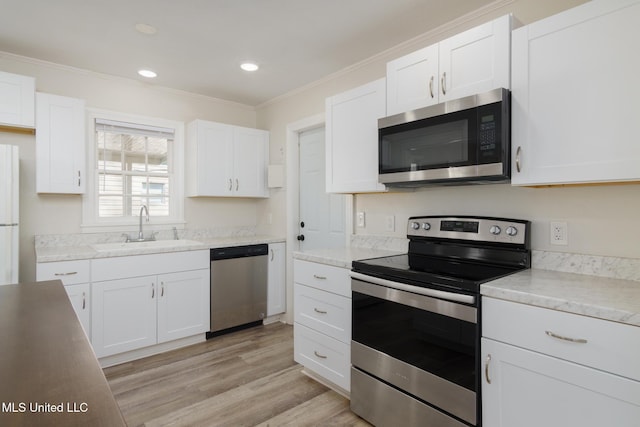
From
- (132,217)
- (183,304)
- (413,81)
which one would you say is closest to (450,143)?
(413,81)

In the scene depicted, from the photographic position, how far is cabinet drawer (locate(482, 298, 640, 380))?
1.13 m

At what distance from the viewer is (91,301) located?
2.64m

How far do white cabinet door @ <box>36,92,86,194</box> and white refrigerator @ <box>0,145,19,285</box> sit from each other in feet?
1.26

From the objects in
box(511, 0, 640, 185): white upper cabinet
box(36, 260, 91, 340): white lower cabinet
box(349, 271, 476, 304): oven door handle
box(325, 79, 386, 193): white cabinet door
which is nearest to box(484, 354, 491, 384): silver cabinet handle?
box(349, 271, 476, 304): oven door handle

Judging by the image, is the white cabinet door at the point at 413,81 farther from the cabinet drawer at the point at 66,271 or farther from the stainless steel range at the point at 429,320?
the cabinet drawer at the point at 66,271

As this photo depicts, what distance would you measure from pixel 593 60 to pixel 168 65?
2981mm

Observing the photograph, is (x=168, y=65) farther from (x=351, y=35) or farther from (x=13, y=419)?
(x=13, y=419)

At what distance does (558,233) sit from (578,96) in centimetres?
71

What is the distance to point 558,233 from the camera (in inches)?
71.3

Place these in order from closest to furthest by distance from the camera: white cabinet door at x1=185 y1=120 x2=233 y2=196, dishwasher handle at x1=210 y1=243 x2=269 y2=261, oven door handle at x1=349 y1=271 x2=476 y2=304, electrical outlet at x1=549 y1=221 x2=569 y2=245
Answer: oven door handle at x1=349 y1=271 x2=476 y2=304, electrical outlet at x1=549 y1=221 x2=569 y2=245, dishwasher handle at x1=210 y1=243 x2=269 y2=261, white cabinet door at x1=185 y1=120 x2=233 y2=196

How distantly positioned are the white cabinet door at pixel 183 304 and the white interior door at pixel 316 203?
3.69 feet

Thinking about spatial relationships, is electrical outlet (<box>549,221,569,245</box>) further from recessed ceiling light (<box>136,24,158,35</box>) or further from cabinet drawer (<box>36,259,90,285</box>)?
cabinet drawer (<box>36,259,90,285</box>)

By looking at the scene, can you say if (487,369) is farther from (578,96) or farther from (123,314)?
(123,314)

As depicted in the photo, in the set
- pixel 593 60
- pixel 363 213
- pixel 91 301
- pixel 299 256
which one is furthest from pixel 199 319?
pixel 593 60
